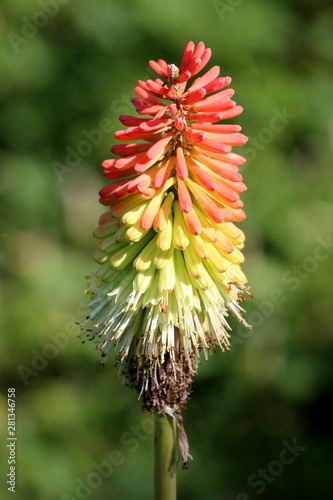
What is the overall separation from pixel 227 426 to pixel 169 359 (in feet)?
14.9

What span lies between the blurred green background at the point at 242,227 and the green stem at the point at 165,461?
4228 millimetres

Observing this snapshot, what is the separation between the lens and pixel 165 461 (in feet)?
7.92

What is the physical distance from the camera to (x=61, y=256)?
291 inches

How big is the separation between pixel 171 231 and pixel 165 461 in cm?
90

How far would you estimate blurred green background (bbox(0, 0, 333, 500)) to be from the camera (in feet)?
22.2
